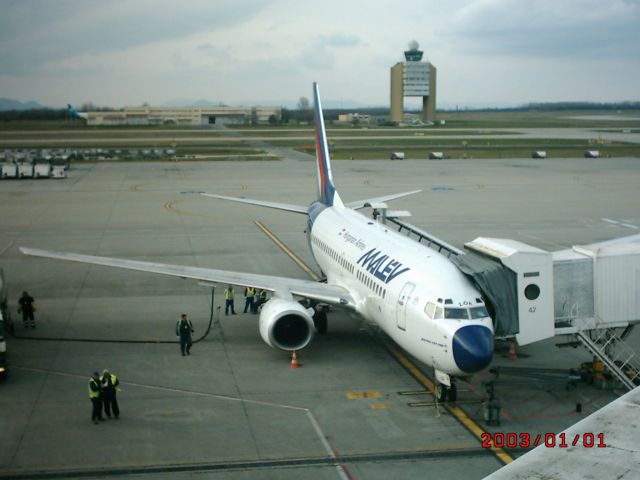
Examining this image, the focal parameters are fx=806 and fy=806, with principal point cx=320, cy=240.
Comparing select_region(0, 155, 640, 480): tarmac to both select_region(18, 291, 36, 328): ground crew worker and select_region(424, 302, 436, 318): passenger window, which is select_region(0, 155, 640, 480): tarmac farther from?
select_region(424, 302, 436, 318): passenger window

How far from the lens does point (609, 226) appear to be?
180ft

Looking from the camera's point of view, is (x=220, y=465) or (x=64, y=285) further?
(x=64, y=285)

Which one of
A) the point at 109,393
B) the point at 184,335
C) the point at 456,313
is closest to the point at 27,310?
the point at 184,335

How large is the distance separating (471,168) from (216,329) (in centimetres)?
7132

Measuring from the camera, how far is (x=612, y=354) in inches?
956

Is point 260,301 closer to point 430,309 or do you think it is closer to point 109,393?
point 109,393

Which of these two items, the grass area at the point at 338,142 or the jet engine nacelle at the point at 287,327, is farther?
the grass area at the point at 338,142

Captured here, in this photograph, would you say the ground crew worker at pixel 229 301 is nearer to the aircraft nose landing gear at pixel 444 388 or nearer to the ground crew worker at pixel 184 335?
the ground crew worker at pixel 184 335

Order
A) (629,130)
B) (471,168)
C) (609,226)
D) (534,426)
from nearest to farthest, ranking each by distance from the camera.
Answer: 1. (534,426)
2. (609,226)
3. (471,168)
4. (629,130)

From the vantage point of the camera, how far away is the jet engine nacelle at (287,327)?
25859 millimetres

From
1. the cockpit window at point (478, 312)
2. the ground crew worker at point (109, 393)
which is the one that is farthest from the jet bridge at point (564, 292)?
the ground crew worker at point (109, 393)

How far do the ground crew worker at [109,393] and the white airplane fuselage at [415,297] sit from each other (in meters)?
8.13

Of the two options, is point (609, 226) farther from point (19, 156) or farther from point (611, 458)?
point (19, 156)

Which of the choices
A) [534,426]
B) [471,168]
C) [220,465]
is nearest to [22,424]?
[220,465]
